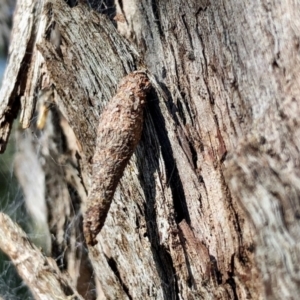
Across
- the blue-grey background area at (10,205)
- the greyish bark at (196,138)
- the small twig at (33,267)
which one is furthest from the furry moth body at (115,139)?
the blue-grey background area at (10,205)

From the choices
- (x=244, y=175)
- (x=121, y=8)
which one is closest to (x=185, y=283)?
(x=244, y=175)

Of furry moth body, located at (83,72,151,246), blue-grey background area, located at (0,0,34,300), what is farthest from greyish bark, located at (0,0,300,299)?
blue-grey background area, located at (0,0,34,300)

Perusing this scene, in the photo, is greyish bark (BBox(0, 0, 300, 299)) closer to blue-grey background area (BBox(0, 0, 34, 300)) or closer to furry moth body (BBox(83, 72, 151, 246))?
furry moth body (BBox(83, 72, 151, 246))

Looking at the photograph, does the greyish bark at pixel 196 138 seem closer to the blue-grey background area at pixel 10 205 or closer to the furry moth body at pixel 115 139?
the furry moth body at pixel 115 139

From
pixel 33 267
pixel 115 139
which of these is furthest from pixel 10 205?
pixel 115 139

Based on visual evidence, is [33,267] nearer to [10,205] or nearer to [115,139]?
[115,139]
